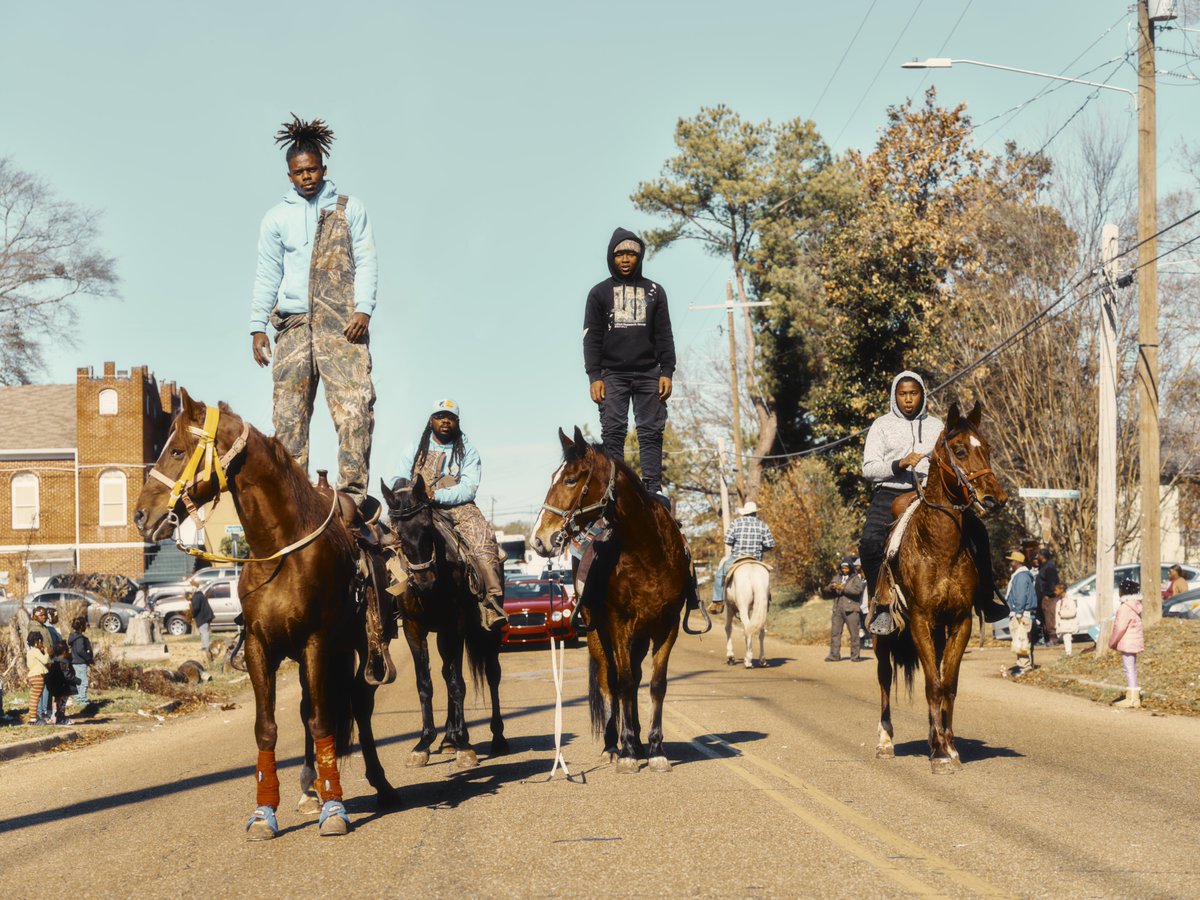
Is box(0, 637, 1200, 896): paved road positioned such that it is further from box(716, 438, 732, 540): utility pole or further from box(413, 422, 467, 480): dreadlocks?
box(716, 438, 732, 540): utility pole

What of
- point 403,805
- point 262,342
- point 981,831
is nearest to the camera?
point 981,831

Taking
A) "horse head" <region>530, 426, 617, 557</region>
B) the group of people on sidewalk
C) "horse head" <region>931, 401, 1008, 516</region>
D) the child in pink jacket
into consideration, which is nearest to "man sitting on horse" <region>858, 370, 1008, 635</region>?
"horse head" <region>931, 401, 1008, 516</region>

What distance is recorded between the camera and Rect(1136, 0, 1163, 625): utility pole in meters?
21.9

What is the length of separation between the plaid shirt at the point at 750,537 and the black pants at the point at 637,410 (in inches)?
496

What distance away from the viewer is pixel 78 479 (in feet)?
217

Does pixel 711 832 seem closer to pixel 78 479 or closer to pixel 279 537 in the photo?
pixel 279 537

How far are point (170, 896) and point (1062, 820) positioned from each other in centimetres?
507

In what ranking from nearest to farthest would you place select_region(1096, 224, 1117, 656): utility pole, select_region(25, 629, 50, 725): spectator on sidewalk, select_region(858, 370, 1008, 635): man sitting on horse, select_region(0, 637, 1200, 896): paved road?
→ select_region(0, 637, 1200, 896): paved road < select_region(858, 370, 1008, 635): man sitting on horse < select_region(25, 629, 50, 725): spectator on sidewalk < select_region(1096, 224, 1117, 656): utility pole

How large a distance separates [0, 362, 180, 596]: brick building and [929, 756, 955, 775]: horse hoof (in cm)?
5990

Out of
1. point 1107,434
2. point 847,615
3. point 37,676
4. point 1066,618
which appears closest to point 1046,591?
point 1066,618

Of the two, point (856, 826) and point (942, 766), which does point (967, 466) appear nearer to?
point (942, 766)

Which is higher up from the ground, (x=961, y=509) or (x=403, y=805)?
(x=961, y=509)

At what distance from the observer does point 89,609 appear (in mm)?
29188

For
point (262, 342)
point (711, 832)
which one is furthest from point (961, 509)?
point (262, 342)
